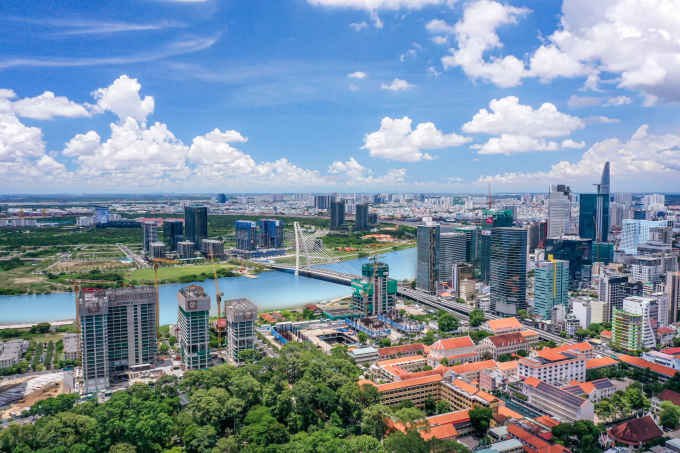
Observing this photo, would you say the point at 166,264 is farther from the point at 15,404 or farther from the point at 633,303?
the point at 633,303

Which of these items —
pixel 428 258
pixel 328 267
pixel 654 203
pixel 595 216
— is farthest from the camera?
pixel 654 203

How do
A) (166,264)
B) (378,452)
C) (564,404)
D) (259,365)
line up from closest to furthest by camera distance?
(378,452), (564,404), (259,365), (166,264)

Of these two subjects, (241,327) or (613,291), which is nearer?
(241,327)

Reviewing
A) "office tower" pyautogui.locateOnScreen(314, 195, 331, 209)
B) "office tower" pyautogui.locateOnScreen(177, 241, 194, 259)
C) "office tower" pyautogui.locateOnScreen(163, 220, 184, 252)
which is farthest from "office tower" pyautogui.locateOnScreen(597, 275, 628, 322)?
"office tower" pyautogui.locateOnScreen(314, 195, 331, 209)

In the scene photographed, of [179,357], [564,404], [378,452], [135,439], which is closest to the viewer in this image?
[378,452]

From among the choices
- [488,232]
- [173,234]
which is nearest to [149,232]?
[173,234]

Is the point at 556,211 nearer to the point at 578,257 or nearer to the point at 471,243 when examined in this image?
the point at 471,243

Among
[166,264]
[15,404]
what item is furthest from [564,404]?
[166,264]

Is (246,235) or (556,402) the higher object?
(246,235)
